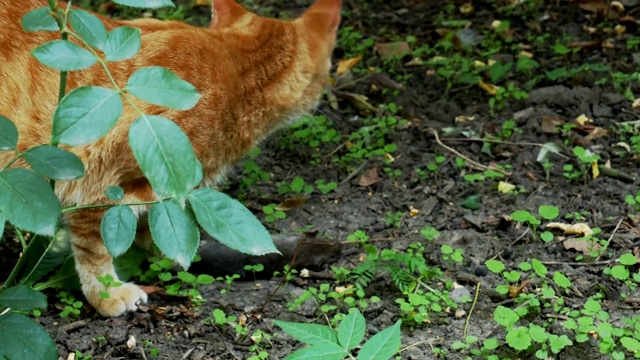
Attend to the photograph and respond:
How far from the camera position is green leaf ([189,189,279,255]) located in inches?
78.3

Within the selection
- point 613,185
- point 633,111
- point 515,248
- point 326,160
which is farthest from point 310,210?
point 633,111

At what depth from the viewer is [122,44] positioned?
1870 mm

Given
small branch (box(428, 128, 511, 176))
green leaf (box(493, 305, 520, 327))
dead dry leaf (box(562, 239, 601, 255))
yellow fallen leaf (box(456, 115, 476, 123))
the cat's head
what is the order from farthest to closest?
yellow fallen leaf (box(456, 115, 476, 123)), small branch (box(428, 128, 511, 176)), the cat's head, dead dry leaf (box(562, 239, 601, 255)), green leaf (box(493, 305, 520, 327))

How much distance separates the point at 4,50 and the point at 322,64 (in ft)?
4.86

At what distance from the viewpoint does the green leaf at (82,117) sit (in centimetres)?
170

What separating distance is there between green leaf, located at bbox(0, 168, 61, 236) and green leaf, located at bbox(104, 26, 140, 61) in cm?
31

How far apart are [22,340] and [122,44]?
931 mm

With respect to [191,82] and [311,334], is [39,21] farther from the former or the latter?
[191,82]

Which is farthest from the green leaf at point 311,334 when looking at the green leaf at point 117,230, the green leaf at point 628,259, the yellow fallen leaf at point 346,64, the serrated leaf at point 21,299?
the yellow fallen leaf at point 346,64

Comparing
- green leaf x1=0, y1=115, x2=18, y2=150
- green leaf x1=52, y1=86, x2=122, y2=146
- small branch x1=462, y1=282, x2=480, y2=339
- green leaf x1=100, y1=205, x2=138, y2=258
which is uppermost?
green leaf x1=52, y1=86, x2=122, y2=146

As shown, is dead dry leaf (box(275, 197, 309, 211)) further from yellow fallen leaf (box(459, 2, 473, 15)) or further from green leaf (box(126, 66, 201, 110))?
yellow fallen leaf (box(459, 2, 473, 15))

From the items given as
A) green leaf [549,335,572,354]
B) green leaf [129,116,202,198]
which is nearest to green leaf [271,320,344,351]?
green leaf [129,116,202,198]

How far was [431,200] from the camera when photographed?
14.4ft

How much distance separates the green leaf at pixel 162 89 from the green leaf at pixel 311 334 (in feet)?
2.27
